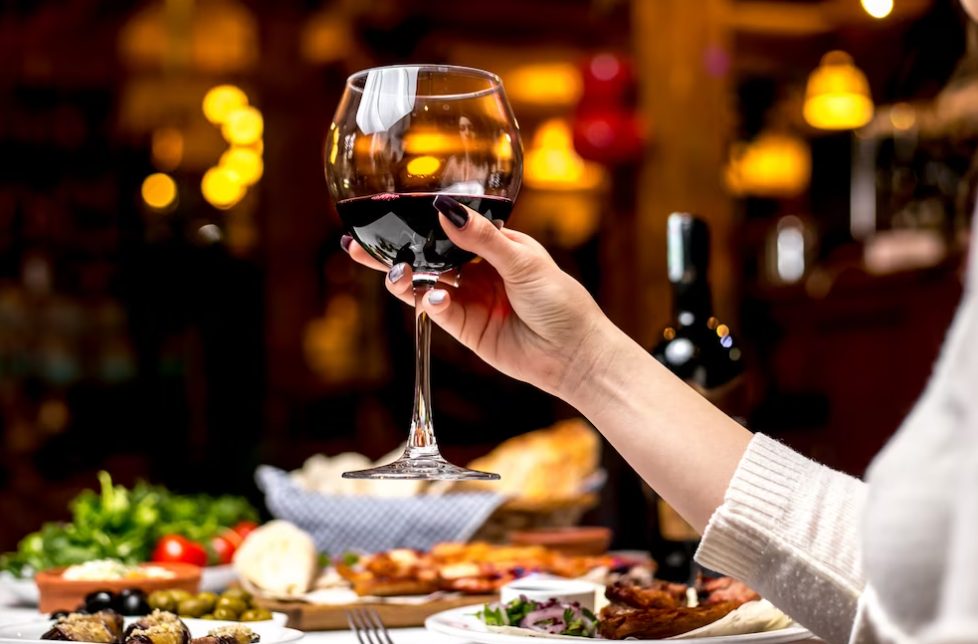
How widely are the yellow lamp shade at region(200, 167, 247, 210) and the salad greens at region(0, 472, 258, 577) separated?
18.0 feet

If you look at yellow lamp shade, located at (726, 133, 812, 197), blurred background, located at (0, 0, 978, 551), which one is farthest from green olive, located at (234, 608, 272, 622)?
yellow lamp shade, located at (726, 133, 812, 197)

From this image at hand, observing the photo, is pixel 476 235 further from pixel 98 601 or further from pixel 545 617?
pixel 98 601

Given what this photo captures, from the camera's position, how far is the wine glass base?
0.94 m

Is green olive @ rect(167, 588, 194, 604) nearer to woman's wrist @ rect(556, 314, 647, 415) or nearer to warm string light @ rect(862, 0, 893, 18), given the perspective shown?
woman's wrist @ rect(556, 314, 647, 415)

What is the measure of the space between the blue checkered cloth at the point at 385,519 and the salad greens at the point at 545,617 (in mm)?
582

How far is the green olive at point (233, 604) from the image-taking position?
115cm

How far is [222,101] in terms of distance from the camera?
7.25 m

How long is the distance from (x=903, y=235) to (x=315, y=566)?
5.17 meters

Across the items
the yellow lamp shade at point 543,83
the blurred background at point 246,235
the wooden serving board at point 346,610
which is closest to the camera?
the wooden serving board at point 346,610

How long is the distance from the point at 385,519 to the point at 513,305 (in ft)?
2.33

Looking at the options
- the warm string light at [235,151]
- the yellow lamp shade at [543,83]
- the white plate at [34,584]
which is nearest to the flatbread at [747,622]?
the white plate at [34,584]

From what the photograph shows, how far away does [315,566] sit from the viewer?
135 centimetres

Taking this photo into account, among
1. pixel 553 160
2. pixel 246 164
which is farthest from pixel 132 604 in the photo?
pixel 553 160

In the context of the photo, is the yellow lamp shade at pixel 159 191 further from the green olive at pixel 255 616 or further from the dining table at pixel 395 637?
the green olive at pixel 255 616
